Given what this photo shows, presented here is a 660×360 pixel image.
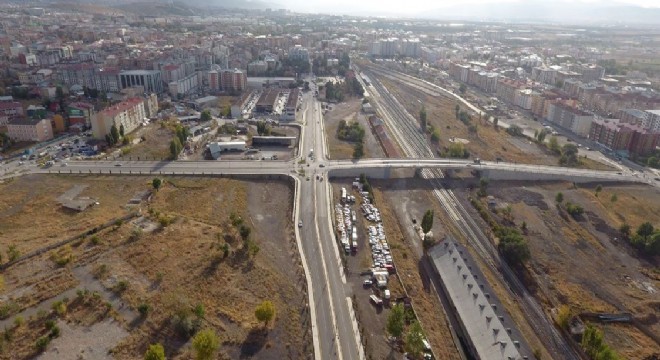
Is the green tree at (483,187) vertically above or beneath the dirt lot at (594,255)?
above

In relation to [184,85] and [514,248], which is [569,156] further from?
[184,85]

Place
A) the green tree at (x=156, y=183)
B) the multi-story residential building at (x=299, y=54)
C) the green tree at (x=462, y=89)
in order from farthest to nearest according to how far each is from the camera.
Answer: the multi-story residential building at (x=299, y=54)
the green tree at (x=462, y=89)
the green tree at (x=156, y=183)

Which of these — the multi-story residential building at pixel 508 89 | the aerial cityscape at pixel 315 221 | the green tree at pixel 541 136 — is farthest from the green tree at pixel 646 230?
the multi-story residential building at pixel 508 89

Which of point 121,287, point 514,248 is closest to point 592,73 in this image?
point 514,248

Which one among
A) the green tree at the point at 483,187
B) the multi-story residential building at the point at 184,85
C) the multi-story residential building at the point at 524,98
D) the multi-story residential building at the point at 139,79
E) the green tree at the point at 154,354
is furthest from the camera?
the multi-story residential building at the point at 524,98

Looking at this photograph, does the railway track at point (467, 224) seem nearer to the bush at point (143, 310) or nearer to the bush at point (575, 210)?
the bush at point (575, 210)

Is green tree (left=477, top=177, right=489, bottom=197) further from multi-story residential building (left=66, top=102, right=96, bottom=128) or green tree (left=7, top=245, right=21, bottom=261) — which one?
multi-story residential building (left=66, top=102, right=96, bottom=128)

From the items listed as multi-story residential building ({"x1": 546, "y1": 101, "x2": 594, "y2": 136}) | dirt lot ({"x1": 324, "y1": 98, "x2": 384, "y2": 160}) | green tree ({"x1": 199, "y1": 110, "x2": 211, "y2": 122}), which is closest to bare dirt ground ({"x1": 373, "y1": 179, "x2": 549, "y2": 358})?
dirt lot ({"x1": 324, "y1": 98, "x2": 384, "y2": 160})

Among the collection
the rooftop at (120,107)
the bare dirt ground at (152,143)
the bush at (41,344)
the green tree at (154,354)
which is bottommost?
the bush at (41,344)

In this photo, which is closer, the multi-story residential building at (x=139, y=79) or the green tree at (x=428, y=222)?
the green tree at (x=428, y=222)
